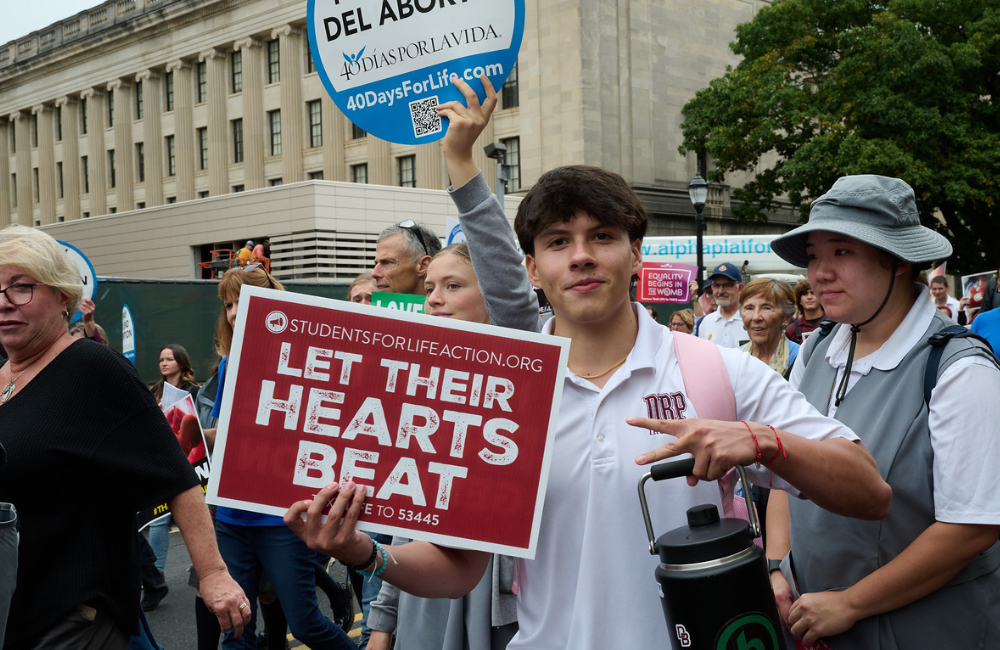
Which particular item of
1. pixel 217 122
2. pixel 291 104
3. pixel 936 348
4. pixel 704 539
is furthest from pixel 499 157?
pixel 217 122

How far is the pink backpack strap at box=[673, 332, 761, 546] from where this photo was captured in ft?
6.70

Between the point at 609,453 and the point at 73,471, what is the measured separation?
5.94 ft

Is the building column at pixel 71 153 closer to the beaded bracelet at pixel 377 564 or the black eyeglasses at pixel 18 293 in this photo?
the black eyeglasses at pixel 18 293

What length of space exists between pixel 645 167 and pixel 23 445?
34.5 m

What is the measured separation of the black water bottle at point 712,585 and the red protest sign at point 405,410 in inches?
11.2

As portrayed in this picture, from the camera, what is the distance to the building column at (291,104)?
139 feet

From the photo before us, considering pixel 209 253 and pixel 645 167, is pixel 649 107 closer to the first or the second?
pixel 645 167

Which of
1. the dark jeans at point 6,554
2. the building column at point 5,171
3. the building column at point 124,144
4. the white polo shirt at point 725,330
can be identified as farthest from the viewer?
the building column at point 5,171

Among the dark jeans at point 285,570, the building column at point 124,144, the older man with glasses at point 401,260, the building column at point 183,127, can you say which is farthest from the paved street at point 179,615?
the building column at point 124,144

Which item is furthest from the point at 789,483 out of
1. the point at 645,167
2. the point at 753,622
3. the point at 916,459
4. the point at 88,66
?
the point at 88,66

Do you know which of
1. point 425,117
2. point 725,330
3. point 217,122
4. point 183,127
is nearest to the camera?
point 425,117

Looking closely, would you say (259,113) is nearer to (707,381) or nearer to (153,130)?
(153,130)

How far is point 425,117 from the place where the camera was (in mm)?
3477

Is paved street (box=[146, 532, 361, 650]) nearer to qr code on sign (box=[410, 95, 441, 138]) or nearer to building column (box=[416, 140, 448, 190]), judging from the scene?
qr code on sign (box=[410, 95, 441, 138])
